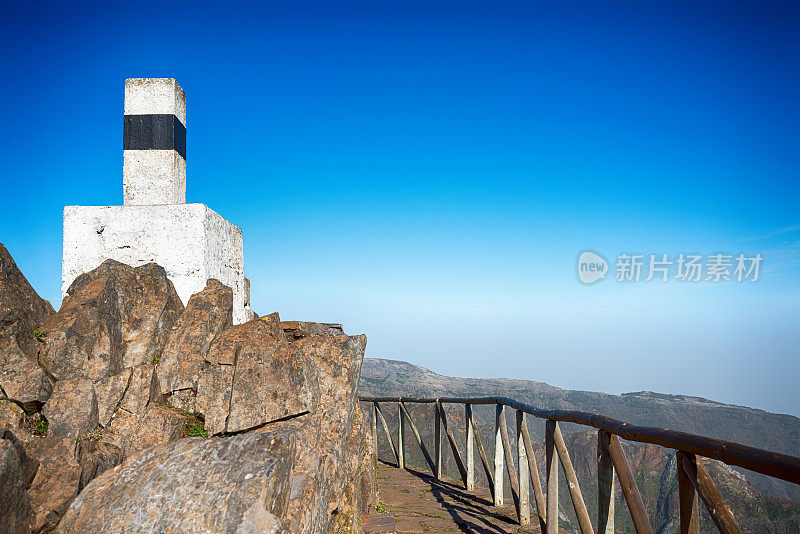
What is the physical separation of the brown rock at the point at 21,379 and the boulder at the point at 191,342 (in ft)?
3.95

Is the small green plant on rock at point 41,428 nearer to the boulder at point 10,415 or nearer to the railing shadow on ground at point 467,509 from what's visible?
the boulder at point 10,415

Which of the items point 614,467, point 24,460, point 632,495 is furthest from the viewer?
point 24,460

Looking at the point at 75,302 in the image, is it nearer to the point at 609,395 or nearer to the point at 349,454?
the point at 349,454

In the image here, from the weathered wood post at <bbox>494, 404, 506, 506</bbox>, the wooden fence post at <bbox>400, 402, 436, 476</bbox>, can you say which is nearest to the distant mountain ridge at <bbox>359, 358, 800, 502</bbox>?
the wooden fence post at <bbox>400, 402, 436, 476</bbox>

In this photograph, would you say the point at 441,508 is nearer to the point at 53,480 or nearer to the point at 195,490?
the point at 195,490

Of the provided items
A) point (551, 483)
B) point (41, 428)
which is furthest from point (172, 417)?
point (551, 483)

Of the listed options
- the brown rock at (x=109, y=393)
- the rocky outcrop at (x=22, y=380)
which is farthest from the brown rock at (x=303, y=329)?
the rocky outcrop at (x=22, y=380)

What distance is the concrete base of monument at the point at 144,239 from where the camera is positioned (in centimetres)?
769

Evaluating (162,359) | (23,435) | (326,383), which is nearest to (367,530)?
(326,383)

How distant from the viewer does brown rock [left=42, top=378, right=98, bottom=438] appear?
547cm

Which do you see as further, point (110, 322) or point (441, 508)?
point (441, 508)

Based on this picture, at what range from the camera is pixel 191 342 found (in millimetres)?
6715

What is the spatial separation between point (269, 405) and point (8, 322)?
2654mm

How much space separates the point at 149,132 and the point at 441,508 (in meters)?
7.02
